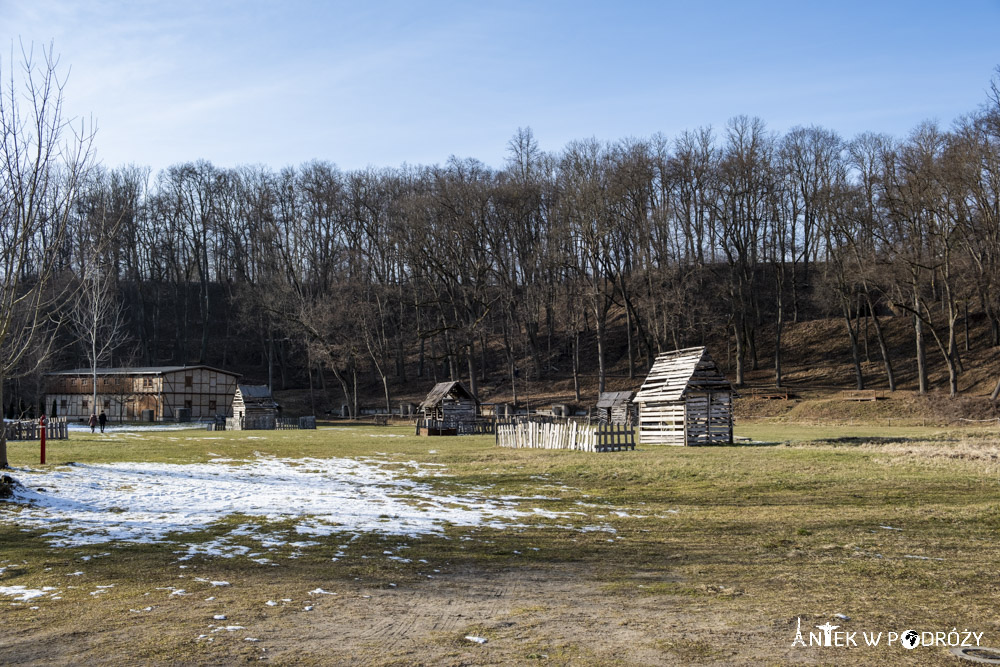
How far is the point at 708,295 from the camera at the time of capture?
70.8m

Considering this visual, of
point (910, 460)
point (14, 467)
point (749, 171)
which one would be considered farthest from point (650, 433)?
point (749, 171)

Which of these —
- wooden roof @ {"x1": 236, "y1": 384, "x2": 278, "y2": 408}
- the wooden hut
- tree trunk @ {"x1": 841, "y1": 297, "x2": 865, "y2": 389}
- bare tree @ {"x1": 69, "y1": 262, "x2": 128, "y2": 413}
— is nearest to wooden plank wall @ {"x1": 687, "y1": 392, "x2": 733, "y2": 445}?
the wooden hut

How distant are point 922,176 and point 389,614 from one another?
52502mm

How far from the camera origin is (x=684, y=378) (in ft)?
110

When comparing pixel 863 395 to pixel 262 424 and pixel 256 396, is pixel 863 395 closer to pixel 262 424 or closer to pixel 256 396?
pixel 262 424

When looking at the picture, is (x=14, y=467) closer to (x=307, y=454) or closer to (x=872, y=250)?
(x=307, y=454)

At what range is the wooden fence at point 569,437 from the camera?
96.5 ft

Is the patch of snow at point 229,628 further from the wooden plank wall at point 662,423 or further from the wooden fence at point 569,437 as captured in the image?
the wooden plank wall at point 662,423

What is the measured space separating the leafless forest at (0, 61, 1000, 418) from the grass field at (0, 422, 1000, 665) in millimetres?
41080

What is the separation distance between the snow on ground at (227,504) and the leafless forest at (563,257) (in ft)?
117

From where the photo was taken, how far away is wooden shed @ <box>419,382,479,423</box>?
49906 millimetres

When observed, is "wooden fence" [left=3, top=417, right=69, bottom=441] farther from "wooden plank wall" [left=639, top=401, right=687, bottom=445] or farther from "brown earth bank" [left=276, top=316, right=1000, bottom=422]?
"brown earth bank" [left=276, top=316, right=1000, bottom=422]

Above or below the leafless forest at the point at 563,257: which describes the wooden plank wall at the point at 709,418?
below

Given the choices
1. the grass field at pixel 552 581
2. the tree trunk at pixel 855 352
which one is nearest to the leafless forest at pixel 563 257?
the tree trunk at pixel 855 352
